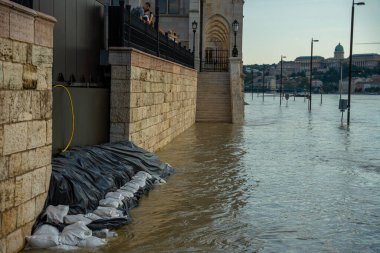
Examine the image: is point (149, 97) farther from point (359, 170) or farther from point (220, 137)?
point (220, 137)

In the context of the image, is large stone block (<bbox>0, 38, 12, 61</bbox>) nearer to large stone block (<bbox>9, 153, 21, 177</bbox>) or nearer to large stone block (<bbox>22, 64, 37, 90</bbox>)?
large stone block (<bbox>22, 64, 37, 90</bbox>)

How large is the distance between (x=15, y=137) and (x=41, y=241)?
131 cm

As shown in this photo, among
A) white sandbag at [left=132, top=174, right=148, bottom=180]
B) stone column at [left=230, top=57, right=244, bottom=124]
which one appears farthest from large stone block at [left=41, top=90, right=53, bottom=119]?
stone column at [left=230, top=57, right=244, bottom=124]

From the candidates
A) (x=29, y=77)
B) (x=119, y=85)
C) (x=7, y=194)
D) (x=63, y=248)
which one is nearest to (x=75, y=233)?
(x=63, y=248)

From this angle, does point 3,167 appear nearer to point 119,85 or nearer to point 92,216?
point 92,216

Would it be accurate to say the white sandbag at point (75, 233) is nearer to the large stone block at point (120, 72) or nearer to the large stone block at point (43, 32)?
the large stone block at point (43, 32)

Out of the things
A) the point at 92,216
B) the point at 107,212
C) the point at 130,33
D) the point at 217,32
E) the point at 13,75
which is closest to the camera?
the point at 13,75

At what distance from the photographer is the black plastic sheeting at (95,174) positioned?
24.7ft

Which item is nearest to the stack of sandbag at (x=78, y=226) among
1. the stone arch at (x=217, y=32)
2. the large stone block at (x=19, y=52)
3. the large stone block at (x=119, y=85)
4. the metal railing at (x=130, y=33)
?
the large stone block at (x=19, y=52)

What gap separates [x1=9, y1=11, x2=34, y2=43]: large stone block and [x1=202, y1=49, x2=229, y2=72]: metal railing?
33000 millimetres

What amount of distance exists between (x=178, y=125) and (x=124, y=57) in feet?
34.1

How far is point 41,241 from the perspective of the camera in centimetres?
647

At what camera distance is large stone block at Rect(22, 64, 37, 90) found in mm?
6396

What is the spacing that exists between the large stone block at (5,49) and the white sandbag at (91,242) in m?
2.39
